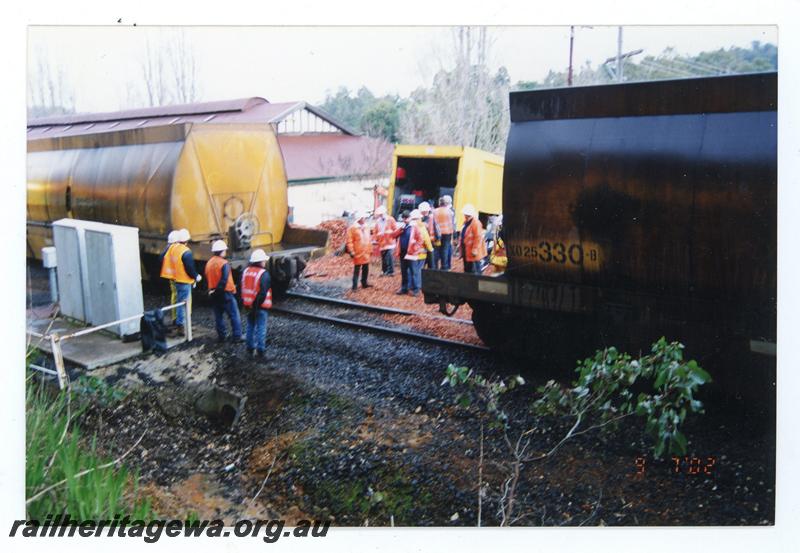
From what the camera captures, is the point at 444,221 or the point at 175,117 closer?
the point at 175,117

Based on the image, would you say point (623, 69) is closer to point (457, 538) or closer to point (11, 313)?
point (457, 538)

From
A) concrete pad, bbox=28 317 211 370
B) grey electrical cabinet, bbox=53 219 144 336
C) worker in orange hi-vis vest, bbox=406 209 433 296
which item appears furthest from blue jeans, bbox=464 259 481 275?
grey electrical cabinet, bbox=53 219 144 336

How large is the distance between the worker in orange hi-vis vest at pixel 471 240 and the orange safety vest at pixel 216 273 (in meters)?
2.98

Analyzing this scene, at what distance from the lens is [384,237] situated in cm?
852

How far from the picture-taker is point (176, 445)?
498cm

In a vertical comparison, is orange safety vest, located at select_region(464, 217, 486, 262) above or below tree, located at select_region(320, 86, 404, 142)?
below

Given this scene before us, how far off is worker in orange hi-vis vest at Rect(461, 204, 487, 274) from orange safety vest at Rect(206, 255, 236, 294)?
2980mm

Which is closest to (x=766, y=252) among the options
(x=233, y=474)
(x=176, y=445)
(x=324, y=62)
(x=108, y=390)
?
(x=324, y=62)

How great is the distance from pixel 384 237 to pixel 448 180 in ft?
15.3

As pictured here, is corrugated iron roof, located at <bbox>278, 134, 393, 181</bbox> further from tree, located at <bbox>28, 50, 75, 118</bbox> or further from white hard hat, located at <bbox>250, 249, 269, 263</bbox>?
tree, located at <bbox>28, 50, 75, 118</bbox>

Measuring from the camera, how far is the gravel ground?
4.61 metres

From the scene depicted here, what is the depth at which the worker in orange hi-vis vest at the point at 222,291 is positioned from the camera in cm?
584

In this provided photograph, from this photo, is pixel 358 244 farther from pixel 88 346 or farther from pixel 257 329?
pixel 88 346

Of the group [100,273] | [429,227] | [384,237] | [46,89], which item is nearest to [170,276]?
[100,273]
